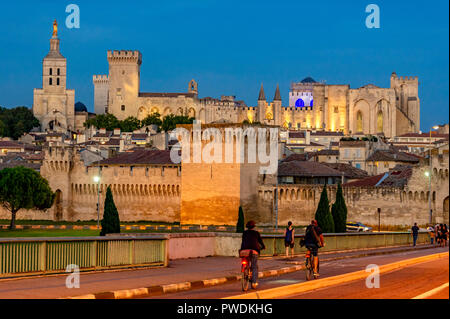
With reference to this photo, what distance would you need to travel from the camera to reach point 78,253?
17.4 metres

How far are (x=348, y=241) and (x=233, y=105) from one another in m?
140

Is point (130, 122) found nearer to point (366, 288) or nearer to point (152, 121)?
point (152, 121)

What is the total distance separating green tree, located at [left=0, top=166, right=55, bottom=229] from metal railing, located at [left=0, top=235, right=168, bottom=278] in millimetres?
48922

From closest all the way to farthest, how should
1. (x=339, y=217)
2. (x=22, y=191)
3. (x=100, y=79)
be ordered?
(x=339, y=217) → (x=22, y=191) → (x=100, y=79)

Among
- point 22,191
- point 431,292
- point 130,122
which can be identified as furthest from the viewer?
point 130,122

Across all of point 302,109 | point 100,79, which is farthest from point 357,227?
point 100,79

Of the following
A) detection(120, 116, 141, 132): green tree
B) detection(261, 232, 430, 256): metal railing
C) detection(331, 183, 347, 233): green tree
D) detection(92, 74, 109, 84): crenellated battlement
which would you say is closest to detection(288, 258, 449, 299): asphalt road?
detection(261, 232, 430, 256): metal railing

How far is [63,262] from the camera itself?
1712cm

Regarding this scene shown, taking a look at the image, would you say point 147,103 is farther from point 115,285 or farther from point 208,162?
point 115,285

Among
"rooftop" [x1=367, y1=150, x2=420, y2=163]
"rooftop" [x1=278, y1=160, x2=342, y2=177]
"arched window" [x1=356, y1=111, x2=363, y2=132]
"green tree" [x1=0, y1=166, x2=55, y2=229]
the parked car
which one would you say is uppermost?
"arched window" [x1=356, y1=111, x2=363, y2=132]

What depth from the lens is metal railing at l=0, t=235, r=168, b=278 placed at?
16.0 m

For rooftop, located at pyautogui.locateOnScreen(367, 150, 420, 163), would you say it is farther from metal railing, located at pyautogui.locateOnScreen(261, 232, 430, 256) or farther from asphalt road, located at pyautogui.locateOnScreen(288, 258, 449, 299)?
asphalt road, located at pyautogui.locateOnScreen(288, 258, 449, 299)

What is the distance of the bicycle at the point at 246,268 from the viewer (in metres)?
15.2
